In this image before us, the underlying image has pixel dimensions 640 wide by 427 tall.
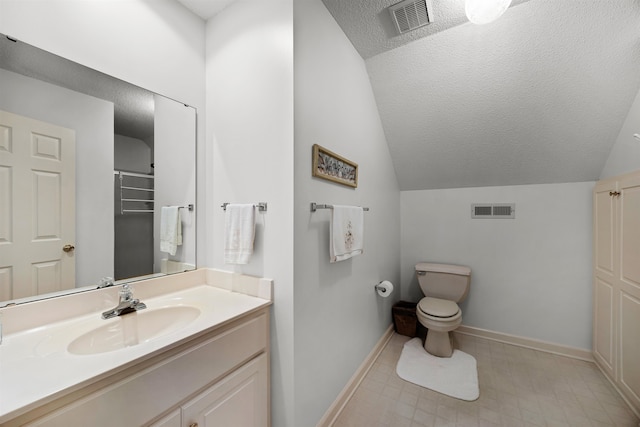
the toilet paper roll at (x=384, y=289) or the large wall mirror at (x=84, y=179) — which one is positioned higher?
the large wall mirror at (x=84, y=179)

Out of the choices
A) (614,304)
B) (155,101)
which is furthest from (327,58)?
(614,304)

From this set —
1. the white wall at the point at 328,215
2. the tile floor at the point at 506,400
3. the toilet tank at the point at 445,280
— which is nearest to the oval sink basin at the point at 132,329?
the white wall at the point at 328,215

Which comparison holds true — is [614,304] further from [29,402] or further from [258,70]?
[29,402]

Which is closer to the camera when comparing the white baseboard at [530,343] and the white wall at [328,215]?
the white wall at [328,215]

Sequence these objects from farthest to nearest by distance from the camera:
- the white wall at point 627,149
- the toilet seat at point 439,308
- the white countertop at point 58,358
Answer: the toilet seat at point 439,308
the white wall at point 627,149
the white countertop at point 58,358

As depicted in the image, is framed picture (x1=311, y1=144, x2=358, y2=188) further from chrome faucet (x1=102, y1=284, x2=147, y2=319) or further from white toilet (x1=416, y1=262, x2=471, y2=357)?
Result: white toilet (x1=416, y1=262, x2=471, y2=357)

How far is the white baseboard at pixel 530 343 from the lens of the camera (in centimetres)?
213

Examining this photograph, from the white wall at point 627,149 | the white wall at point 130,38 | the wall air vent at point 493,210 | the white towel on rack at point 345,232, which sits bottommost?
the white towel on rack at point 345,232

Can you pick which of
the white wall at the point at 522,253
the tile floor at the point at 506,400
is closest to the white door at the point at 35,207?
the tile floor at the point at 506,400

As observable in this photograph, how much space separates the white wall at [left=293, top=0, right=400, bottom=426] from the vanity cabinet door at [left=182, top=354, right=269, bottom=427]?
0.17m

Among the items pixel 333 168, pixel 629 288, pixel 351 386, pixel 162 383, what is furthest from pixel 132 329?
pixel 629 288

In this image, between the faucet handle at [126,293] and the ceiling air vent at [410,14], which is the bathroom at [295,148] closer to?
the ceiling air vent at [410,14]

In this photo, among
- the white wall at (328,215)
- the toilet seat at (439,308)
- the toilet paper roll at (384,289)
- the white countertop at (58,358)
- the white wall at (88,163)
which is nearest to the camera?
the white countertop at (58,358)

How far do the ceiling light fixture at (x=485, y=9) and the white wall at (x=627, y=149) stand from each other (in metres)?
1.29
